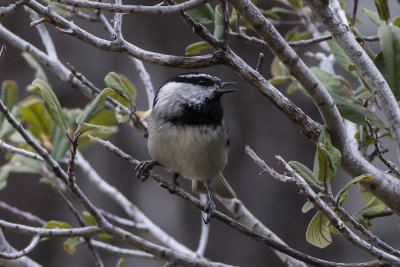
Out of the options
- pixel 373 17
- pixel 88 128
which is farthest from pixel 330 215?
pixel 373 17

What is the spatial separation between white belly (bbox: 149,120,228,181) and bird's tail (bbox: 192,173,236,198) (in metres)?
0.09

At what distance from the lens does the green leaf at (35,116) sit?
10.1 feet

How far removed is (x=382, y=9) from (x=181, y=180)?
326 centimetres

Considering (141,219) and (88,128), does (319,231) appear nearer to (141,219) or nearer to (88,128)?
(88,128)

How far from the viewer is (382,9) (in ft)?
7.39

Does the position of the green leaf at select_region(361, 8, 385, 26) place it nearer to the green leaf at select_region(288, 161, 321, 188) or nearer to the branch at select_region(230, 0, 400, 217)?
the branch at select_region(230, 0, 400, 217)

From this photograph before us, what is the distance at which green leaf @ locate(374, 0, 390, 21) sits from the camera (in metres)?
2.22

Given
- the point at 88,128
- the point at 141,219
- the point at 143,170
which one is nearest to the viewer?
the point at 88,128

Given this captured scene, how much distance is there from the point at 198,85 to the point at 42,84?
153 centimetres

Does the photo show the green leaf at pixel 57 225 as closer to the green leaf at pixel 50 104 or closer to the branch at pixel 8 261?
the branch at pixel 8 261

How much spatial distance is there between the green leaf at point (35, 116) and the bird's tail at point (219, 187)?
3.40ft

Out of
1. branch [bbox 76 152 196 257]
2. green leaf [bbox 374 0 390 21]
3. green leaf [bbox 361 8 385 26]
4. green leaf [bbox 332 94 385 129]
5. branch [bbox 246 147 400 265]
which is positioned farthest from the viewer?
branch [bbox 76 152 196 257]

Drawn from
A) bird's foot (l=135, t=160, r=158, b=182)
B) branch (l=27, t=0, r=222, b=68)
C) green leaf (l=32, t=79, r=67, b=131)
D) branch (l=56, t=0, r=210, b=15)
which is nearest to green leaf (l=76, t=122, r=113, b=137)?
green leaf (l=32, t=79, r=67, b=131)

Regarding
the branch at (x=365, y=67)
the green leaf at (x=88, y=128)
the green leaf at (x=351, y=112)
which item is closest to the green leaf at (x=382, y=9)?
the green leaf at (x=351, y=112)
